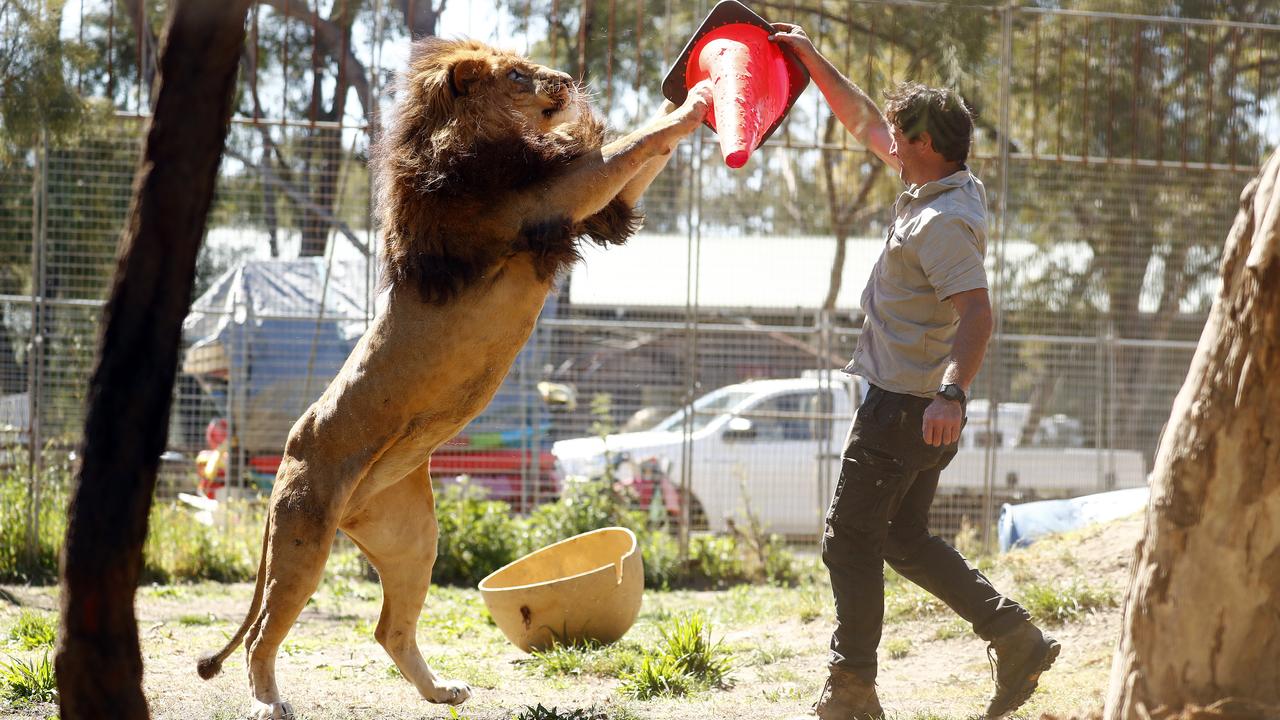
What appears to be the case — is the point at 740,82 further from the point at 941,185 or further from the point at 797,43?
the point at 941,185

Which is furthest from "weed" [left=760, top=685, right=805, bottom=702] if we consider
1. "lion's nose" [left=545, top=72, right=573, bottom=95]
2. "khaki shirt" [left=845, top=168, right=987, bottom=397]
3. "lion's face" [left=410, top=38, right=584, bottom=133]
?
"lion's nose" [left=545, top=72, right=573, bottom=95]

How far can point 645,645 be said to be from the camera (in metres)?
5.39

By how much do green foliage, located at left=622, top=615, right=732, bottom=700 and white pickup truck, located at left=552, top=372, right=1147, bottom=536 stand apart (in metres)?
3.41

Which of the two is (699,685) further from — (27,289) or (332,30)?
(332,30)

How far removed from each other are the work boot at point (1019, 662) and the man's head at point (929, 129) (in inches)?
60.9

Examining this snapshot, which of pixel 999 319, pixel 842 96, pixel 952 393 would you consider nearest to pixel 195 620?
pixel 842 96

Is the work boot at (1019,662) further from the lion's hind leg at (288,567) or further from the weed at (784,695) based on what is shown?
the lion's hind leg at (288,567)

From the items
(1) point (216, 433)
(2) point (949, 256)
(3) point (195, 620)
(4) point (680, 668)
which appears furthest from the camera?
(1) point (216, 433)

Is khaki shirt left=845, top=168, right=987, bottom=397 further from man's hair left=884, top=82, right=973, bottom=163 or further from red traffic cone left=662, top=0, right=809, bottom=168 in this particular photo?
red traffic cone left=662, top=0, right=809, bottom=168

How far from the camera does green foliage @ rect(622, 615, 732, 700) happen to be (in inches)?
173

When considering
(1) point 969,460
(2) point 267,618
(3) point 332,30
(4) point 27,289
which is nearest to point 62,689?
(2) point 267,618

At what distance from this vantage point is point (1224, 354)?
7.91ft

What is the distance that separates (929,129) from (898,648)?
264 centimetres

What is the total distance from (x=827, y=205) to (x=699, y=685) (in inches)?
307
